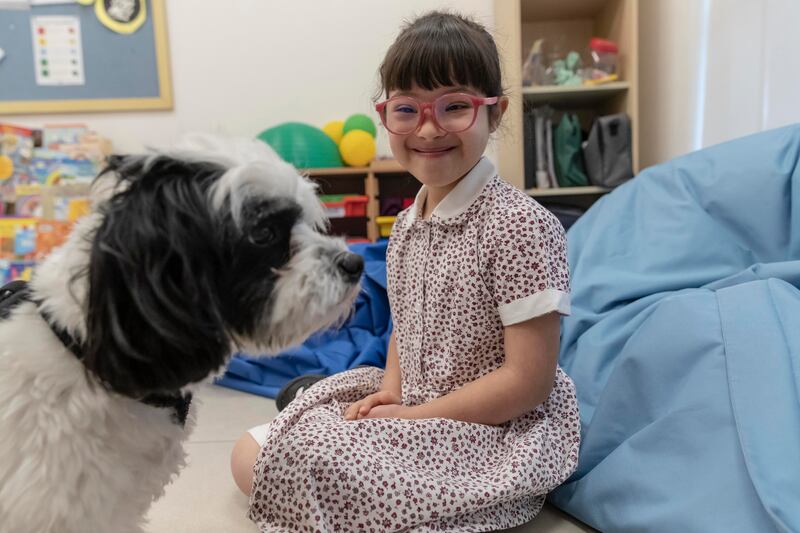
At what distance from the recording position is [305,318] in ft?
2.25

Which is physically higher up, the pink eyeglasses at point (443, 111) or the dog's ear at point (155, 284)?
the pink eyeglasses at point (443, 111)

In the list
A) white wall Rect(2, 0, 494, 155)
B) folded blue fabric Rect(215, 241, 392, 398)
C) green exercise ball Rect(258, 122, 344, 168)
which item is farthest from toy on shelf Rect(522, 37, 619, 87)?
folded blue fabric Rect(215, 241, 392, 398)

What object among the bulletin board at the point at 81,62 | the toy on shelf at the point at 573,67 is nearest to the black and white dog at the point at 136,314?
the toy on shelf at the point at 573,67

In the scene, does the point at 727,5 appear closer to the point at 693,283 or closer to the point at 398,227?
the point at 693,283

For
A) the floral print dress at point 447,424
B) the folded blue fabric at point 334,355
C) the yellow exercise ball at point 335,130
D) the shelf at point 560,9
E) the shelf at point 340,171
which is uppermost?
the shelf at point 560,9

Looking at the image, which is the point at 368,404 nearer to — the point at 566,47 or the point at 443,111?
the point at 443,111

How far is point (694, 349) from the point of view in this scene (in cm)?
94

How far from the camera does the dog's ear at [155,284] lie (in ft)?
1.86

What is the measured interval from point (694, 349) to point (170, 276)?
2.70ft

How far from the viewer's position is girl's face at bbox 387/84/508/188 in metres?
0.95

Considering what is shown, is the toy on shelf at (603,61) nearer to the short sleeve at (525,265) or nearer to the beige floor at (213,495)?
the short sleeve at (525,265)

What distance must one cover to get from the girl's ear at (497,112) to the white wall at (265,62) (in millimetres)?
1702

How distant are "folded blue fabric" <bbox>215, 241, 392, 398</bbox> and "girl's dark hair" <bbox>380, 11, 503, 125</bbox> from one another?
2.70ft

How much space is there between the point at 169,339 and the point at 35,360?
0.17m
